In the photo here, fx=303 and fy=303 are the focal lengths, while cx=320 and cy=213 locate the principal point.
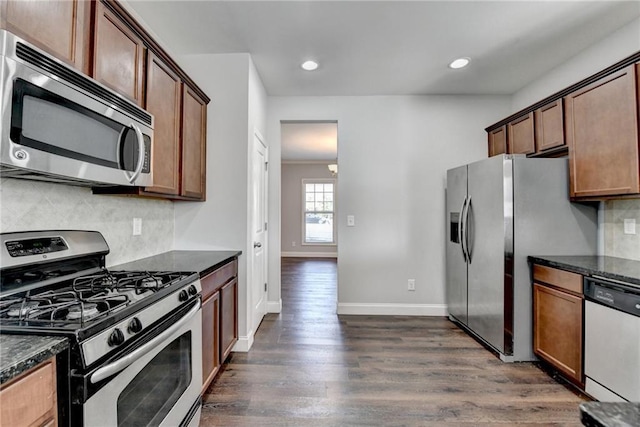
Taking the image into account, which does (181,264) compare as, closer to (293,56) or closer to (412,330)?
(293,56)

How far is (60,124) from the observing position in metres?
1.14

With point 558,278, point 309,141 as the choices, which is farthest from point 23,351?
Answer: point 309,141

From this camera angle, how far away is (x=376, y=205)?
12.2 feet

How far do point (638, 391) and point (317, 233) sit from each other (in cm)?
704

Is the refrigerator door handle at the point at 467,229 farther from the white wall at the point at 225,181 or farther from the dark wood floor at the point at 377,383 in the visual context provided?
the white wall at the point at 225,181

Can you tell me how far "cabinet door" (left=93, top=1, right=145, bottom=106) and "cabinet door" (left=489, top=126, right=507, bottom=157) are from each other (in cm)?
344

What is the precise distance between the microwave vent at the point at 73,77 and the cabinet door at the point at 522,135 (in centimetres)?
327

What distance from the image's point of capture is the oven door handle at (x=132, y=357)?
3.10ft

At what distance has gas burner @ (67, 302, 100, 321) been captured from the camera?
983mm

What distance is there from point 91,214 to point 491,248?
9.83ft

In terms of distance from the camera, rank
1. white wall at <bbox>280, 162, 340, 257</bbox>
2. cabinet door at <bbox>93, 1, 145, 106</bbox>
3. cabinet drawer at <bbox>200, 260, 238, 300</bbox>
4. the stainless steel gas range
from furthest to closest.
Result: white wall at <bbox>280, 162, 340, 257</bbox>, cabinet drawer at <bbox>200, 260, 238, 300</bbox>, cabinet door at <bbox>93, 1, 145, 106</bbox>, the stainless steel gas range

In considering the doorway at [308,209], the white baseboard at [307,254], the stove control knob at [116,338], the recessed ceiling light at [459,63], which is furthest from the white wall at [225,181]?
the white baseboard at [307,254]

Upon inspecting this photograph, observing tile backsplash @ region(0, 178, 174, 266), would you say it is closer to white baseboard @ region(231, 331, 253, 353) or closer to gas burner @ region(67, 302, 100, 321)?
gas burner @ region(67, 302, 100, 321)

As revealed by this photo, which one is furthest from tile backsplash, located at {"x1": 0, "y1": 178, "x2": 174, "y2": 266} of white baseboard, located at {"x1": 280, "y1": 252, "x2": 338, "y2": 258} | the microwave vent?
white baseboard, located at {"x1": 280, "y1": 252, "x2": 338, "y2": 258}
